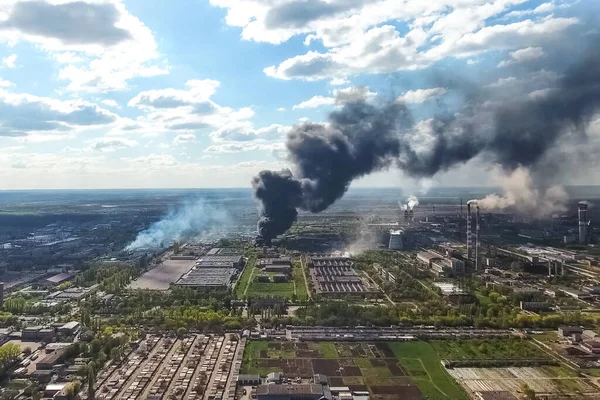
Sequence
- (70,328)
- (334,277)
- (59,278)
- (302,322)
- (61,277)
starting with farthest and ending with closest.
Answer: (61,277) → (59,278) → (334,277) → (302,322) → (70,328)

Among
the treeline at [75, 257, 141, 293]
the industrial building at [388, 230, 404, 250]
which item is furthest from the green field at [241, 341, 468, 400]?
the industrial building at [388, 230, 404, 250]

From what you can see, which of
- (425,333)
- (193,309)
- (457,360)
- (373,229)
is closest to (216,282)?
(193,309)

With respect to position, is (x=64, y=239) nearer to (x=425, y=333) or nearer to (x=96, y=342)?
(x=96, y=342)

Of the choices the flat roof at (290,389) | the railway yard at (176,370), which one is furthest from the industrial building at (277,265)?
the flat roof at (290,389)

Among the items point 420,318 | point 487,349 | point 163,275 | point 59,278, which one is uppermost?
point 59,278

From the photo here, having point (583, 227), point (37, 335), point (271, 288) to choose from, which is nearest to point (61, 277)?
point (37, 335)

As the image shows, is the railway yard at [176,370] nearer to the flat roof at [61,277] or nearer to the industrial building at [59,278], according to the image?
the industrial building at [59,278]

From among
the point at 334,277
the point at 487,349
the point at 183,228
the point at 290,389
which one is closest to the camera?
the point at 290,389

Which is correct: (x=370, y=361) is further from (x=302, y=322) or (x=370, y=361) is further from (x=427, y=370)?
(x=302, y=322)
